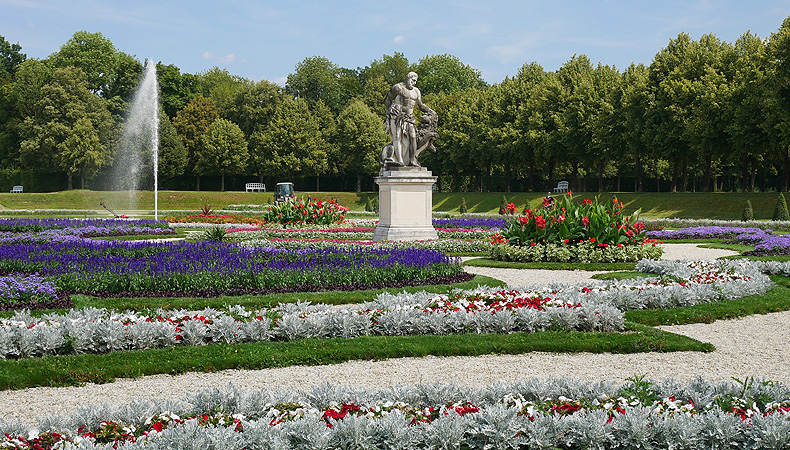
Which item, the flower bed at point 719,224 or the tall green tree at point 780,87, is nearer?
the flower bed at point 719,224

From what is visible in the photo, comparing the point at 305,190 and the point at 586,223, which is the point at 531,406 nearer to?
the point at 586,223

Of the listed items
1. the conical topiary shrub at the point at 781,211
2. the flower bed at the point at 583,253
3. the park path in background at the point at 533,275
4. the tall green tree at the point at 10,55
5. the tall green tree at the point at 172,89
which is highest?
the tall green tree at the point at 10,55

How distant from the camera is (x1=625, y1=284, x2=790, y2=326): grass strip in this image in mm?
9555

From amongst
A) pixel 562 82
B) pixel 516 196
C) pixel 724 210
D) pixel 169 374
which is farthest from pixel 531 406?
pixel 562 82

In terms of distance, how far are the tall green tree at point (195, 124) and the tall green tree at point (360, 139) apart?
12.9 metres

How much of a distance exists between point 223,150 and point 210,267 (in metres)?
54.1

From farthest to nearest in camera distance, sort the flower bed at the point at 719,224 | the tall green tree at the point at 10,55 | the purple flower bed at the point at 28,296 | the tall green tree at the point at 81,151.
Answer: the tall green tree at the point at 10,55
the tall green tree at the point at 81,151
the flower bed at the point at 719,224
the purple flower bed at the point at 28,296

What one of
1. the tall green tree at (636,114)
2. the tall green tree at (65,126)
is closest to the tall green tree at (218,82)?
the tall green tree at (65,126)

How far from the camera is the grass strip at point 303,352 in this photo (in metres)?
6.77

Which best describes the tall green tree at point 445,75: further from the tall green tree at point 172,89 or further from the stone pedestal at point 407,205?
the stone pedestal at point 407,205

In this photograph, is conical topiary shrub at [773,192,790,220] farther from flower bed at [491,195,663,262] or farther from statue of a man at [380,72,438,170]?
statue of a man at [380,72,438,170]

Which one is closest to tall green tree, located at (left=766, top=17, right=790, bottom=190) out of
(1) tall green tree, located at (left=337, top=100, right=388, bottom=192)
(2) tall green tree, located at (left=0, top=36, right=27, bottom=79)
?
(1) tall green tree, located at (left=337, top=100, right=388, bottom=192)

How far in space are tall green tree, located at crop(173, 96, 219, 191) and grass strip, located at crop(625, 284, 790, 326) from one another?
6067 cm

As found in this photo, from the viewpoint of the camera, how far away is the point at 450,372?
7039mm
